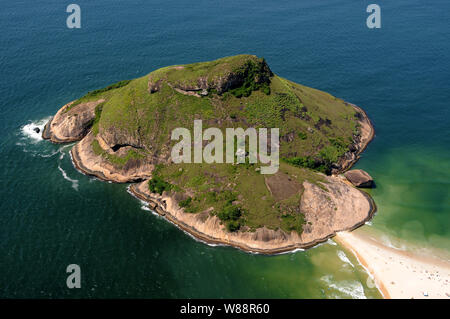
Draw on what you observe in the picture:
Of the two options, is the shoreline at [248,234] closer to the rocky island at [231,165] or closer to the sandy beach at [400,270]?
the rocky island at [231,165]

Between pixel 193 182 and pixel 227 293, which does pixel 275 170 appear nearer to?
pixel 193 182

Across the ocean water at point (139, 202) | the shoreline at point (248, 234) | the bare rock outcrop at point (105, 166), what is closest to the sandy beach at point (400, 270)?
the ocean water at point (139, 202)

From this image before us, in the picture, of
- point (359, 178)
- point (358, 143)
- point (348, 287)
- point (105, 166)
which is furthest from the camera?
point (358, 143)

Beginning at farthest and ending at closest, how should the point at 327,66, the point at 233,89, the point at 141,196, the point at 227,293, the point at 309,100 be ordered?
the point at 327,66 → the point at 309,100 → the point at 233,89 → the point at 141,196 → the point at 227,293

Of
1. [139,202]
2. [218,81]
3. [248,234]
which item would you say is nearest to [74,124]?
[139,202]

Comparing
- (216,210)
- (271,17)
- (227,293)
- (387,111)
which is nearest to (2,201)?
(216,210)

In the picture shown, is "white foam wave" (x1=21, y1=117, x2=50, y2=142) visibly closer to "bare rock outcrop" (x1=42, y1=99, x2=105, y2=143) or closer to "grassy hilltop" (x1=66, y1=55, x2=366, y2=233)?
"bare rock outcrop" (x1=42, y1=99, x2=105, y2=143)

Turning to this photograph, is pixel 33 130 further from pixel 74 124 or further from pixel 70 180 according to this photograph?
pixel 70 180
